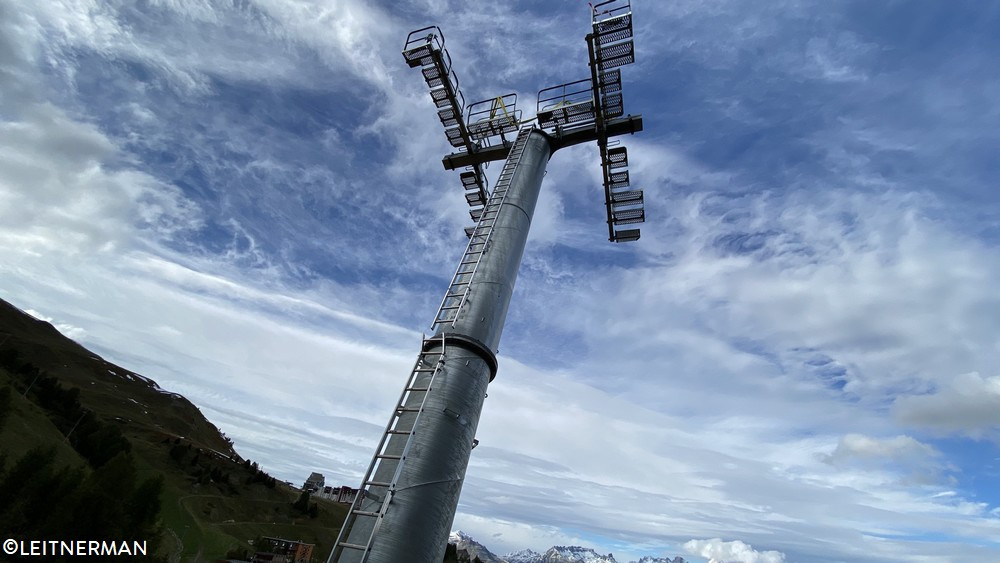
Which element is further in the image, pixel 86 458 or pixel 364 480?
pixel 86 458

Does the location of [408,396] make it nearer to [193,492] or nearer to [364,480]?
[364,480]

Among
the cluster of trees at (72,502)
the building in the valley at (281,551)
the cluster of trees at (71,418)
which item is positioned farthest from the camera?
the cluster of trees at (71,418)

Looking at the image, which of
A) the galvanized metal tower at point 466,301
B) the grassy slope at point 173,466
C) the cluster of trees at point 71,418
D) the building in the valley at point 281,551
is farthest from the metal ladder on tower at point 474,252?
the cluster of trees at point 71,418

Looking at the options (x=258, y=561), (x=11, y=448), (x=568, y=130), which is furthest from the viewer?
(x=258, y=561)

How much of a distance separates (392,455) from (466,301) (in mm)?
3519

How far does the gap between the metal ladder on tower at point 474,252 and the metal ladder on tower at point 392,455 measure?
82 cm

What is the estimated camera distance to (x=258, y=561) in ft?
277

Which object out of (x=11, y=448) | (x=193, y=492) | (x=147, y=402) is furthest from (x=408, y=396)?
(x=147, y=402)

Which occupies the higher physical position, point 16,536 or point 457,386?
point 457,386

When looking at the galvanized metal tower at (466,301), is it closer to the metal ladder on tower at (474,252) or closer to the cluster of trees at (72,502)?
the metal ladder on tower at (474,252)

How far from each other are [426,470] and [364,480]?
1045 mm

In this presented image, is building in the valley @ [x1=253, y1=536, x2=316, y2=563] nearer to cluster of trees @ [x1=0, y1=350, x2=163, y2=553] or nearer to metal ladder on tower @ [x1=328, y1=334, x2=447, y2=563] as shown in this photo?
cluster of trees @ [x1=0, y1=350, x2=163, y2=553]

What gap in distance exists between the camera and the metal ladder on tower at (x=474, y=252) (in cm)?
1043

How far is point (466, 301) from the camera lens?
10.4 m
